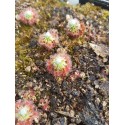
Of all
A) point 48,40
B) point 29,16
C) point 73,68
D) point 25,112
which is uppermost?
point 29,16

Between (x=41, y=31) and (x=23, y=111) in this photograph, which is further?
(x=41, y=31)

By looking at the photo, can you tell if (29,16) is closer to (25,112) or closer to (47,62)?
(47,62)

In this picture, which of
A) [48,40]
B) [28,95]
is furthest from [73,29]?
[28,95]

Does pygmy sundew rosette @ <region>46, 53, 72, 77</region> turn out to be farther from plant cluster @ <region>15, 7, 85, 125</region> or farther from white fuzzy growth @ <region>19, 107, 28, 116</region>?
white fuzzy growth @ <region>19, 107, 28, 116</region>

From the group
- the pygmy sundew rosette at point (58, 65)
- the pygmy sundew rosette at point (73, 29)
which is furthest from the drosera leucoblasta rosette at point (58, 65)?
the pygmy sundew rosette at point (73, 29)

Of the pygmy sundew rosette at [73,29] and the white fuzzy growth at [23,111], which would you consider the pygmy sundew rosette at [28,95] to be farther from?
the pygmy sundew rosette at [73,29]

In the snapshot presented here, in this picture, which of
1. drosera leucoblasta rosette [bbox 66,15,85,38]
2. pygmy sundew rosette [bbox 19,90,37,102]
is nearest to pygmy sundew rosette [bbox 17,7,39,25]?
drosera leucoblasta rosette [bbox 66,15,85,38]
